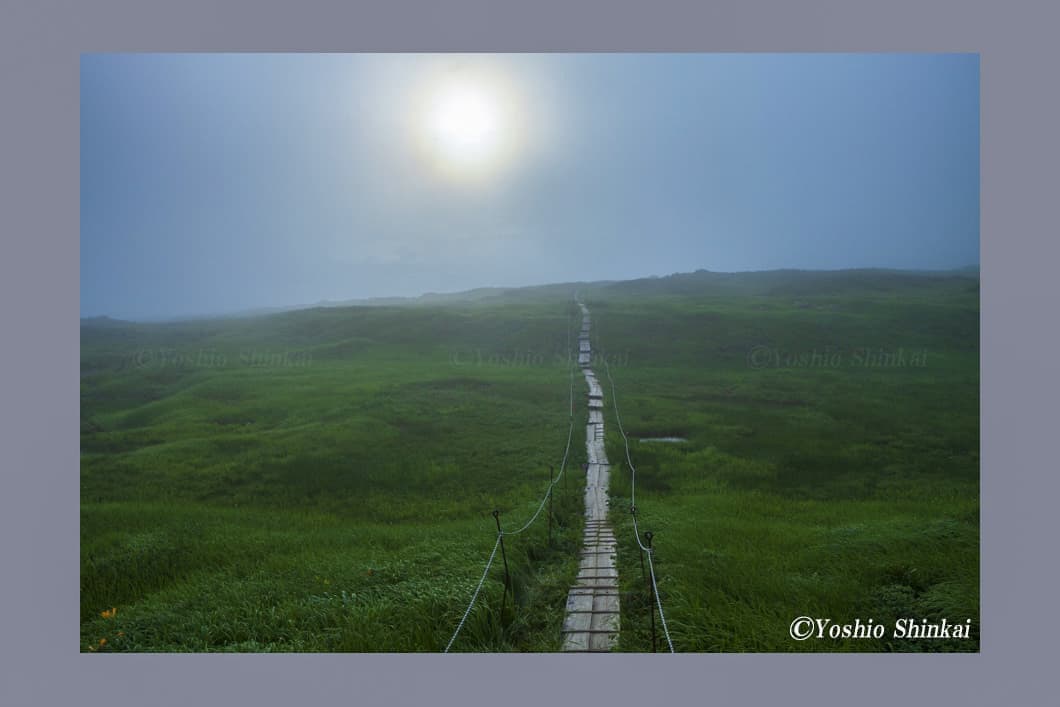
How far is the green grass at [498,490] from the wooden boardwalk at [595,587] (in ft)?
0.77

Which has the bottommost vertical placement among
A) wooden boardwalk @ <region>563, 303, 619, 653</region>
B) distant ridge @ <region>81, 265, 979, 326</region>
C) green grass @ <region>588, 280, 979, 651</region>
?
wooden boardwalk @ <region>563, 303, 619, 653</region>

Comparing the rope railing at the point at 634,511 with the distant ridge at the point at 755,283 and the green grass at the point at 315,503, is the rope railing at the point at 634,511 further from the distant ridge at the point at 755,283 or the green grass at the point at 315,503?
the distant ridge at the point at 755,283

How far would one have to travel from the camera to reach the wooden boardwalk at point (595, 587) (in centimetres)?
758

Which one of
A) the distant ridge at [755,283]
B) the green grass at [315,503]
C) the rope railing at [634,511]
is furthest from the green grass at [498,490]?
the distant ridge at [755,283]

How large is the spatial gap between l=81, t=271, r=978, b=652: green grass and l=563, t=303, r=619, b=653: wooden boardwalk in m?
0.23

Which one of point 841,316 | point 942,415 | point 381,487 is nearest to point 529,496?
point 381,487

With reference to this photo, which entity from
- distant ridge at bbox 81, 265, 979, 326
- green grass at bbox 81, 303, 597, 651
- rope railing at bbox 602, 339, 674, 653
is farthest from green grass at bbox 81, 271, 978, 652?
distant ridge at bbox 81, 265, 979, 326

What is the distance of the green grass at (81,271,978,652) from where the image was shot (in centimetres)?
797

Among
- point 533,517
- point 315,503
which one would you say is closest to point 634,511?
point 533,517

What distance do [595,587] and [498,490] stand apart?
553 cm

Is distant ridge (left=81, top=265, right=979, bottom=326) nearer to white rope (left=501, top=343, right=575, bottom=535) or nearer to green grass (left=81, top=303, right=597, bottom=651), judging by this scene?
green grass (left=81, top=303, right=597, bottom=651)

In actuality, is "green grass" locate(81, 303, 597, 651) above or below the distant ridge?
below

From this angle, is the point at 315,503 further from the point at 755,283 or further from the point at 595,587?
the point at 755,283

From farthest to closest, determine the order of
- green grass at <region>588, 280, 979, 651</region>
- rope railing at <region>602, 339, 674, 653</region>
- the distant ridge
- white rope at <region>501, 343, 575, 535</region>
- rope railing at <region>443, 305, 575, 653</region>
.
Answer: the distant ridge
white rope at <region>501, 343, 575, 535</region>
green grass at <region>588, 280, 979, 651</region>
rope railing at <region>443, 305, 575, 653</region>
rope railing at <region>602, 339, 674, 653</region>
